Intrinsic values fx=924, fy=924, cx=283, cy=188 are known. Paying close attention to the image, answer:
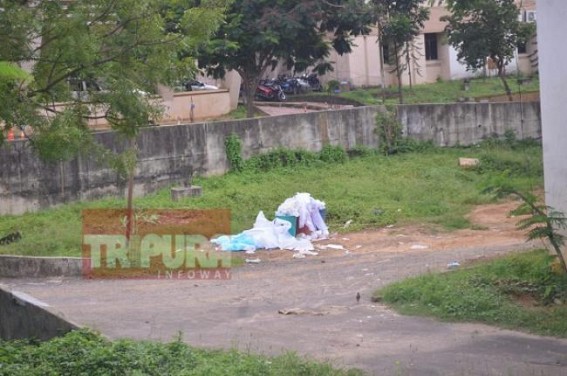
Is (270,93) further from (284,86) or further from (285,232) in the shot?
(285,232)

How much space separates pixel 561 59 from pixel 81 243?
385 inches

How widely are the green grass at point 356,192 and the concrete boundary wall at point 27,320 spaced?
5228 millimetres

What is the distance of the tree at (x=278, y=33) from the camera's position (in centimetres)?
2873

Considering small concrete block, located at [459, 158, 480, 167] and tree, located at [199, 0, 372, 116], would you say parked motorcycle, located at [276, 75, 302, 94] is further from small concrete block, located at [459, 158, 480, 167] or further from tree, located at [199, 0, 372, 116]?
small concrete block, located at [459, 158, 480, 167]

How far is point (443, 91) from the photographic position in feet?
134

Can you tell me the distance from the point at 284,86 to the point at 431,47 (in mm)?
8056

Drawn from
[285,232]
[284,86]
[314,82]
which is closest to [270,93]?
[284,86]

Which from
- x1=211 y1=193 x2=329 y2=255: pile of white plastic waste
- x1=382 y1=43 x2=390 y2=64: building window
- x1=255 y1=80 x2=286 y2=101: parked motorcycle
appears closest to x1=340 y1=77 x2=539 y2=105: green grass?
x1=382 y1=43 x2=390 y2=64: building window

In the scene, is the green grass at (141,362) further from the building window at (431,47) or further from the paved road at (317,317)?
the building window at (431,47)

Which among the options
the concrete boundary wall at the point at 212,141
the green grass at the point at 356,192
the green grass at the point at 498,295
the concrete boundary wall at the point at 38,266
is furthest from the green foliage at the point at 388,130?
the green grass at the point at 498,295

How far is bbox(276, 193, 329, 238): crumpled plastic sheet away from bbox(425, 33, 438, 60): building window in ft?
93.8

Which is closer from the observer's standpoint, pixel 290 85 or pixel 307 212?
pixel 307 212

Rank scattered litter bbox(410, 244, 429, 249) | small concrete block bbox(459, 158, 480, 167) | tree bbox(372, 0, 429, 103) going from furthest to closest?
tree bbox(372, 0, 429, 103) → small concrete block bbox(459, 158, 480, 167) → scattered litter bbox(410, 244, 429, 249)

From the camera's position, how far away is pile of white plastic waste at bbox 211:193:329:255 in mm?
17641
